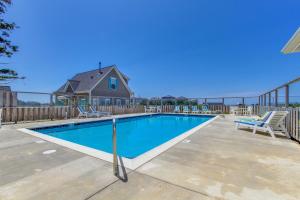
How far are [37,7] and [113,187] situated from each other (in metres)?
11.9

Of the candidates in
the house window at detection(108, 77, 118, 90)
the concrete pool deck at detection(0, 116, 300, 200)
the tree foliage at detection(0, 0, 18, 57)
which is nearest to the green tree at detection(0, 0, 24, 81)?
the tree foliage at detection(0, 0, 18, 57)

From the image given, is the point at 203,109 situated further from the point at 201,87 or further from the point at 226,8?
the point at 201,87

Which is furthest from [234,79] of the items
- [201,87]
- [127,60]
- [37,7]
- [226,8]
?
[37,7]

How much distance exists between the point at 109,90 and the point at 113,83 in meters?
1.06

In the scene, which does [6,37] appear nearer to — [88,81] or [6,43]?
[6,43]

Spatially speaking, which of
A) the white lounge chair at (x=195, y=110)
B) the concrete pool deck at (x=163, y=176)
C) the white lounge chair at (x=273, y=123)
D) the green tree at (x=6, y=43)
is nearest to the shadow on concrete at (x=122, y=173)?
the concrete pool deck at (x=163, y=176)

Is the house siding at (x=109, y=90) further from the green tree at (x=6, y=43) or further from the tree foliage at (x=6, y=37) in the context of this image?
the tree foliage at (x=6, y=37)

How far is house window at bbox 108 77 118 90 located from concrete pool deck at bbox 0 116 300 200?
14.3 meters

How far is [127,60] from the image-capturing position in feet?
68.0

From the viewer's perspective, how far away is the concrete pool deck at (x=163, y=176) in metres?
1.73

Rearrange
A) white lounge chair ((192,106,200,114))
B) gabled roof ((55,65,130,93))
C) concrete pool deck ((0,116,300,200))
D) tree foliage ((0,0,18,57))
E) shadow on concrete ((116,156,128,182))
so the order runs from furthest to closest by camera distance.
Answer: gabled roof ((55,65,130,93)), white lounge chair ((192,106,200,114)), tree foliage ((0,0,18,57)), shadow on concrete ((116,156,128,182)), concrete pool deck ((0,116,300,200))

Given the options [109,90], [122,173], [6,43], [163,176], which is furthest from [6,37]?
[109,90]

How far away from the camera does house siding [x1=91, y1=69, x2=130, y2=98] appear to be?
1588cm

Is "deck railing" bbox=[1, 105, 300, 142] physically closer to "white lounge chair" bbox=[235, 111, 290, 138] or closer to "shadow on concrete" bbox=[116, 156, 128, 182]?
"white lounge chair" bbox=[235, 111, 290, 138]
